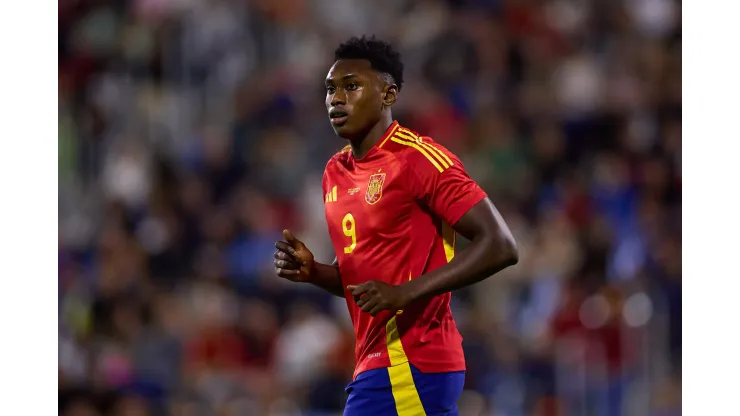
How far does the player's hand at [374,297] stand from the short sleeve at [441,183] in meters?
0.42

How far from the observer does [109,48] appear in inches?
356

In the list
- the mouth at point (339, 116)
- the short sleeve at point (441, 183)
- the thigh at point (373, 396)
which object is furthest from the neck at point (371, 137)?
the thigh at point (373, 396)

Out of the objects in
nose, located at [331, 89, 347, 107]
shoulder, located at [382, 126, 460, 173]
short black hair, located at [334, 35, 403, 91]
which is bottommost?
shoulder, located at [382, 126, 460, 173]

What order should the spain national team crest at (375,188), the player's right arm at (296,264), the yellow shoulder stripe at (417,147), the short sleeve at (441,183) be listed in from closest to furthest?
the short sleeve at (441,183)
the yellow shoulder stripe at (417,147)
the spain national team crest at (375,188)
the player's right arm at (296,264)

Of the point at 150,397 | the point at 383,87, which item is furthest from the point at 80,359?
the point at 383,87

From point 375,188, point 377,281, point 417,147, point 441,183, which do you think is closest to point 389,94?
point 417,147

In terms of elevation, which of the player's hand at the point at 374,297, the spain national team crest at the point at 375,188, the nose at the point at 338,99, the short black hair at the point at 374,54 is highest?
the short black hair at the point at 374,54

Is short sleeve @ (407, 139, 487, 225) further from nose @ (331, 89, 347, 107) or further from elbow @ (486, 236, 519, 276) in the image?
nose @ (331, 89, 347, 107)

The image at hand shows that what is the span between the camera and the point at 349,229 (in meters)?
3.84

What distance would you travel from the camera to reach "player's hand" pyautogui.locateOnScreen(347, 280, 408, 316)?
3.24m

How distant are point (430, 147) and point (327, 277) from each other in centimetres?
76

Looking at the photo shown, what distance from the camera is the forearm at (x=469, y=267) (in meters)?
3.38

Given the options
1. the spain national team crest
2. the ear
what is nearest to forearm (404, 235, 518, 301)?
the spain national team crest

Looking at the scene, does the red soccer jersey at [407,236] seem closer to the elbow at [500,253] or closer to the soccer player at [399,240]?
the soccer player at [399,240]
